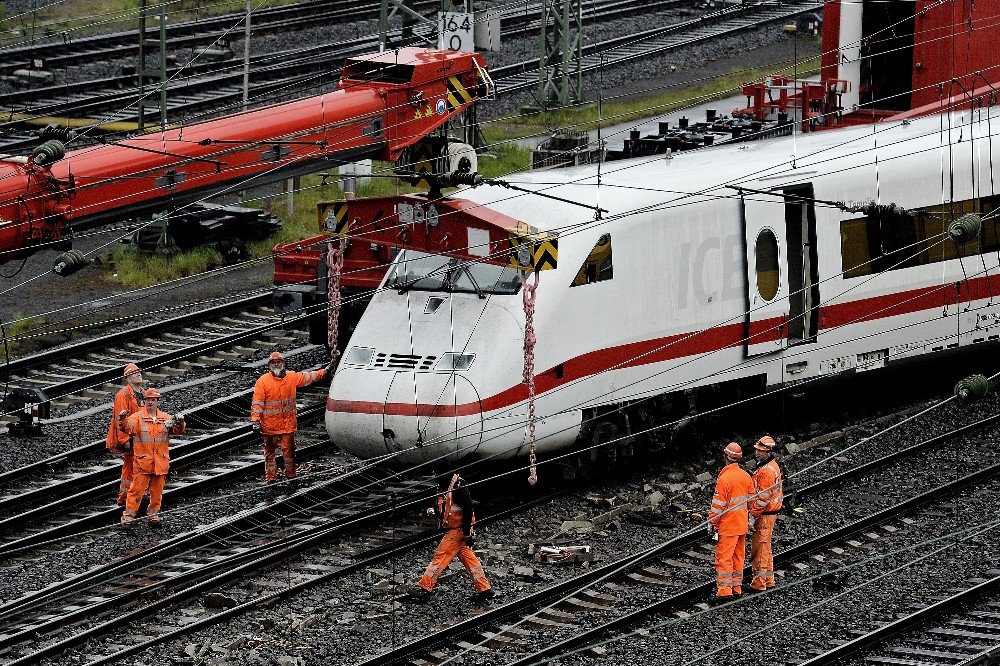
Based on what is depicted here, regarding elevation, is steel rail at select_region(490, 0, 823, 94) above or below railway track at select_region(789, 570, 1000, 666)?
above

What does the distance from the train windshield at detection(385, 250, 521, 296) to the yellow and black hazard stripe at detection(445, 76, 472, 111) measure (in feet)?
8.27

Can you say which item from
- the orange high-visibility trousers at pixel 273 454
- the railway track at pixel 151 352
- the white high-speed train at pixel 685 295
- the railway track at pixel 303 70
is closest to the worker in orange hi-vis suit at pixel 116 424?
the orange high-visibility trousers at pixel 273 454

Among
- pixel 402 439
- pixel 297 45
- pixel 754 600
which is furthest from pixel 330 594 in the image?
pixel 297 45

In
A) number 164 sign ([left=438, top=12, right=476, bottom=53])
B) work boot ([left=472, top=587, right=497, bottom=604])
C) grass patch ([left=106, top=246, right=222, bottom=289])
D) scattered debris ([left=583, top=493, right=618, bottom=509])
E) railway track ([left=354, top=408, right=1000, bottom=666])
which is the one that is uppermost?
number 164 sign ([left=438, top=12, right=476, bottom=53])

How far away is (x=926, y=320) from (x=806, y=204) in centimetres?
231

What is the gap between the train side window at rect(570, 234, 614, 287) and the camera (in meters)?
18.8

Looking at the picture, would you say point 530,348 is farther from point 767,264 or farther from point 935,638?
point 935,638

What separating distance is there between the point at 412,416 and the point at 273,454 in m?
2.17

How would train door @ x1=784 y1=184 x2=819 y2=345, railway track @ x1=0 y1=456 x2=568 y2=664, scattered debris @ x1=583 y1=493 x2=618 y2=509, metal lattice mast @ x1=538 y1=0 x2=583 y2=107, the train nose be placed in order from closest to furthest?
railway track @ x1=0 y1=456 x2=568 y2=664 → the train nose → scattered debris @ x1=583 y1=493 x2=618 y2=509 → train door @ x1=784 y1=184 x2=819 y2=345 → metal lattice mast @ x1=538 y1=0 x2=583 y2=107

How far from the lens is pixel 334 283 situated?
20.1 metres

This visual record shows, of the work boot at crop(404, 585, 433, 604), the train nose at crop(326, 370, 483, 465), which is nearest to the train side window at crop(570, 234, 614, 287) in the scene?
the train nose at crop(326, 370, 483, 465)

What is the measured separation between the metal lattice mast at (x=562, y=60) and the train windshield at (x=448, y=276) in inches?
658

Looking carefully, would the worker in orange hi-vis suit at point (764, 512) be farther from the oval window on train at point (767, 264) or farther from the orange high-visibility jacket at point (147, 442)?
the orange high-visibility jacket at point (147, 442)

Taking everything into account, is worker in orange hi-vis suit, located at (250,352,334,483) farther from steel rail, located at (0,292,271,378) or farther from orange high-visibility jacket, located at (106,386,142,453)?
steel rail, located at (0,292,271,378)
